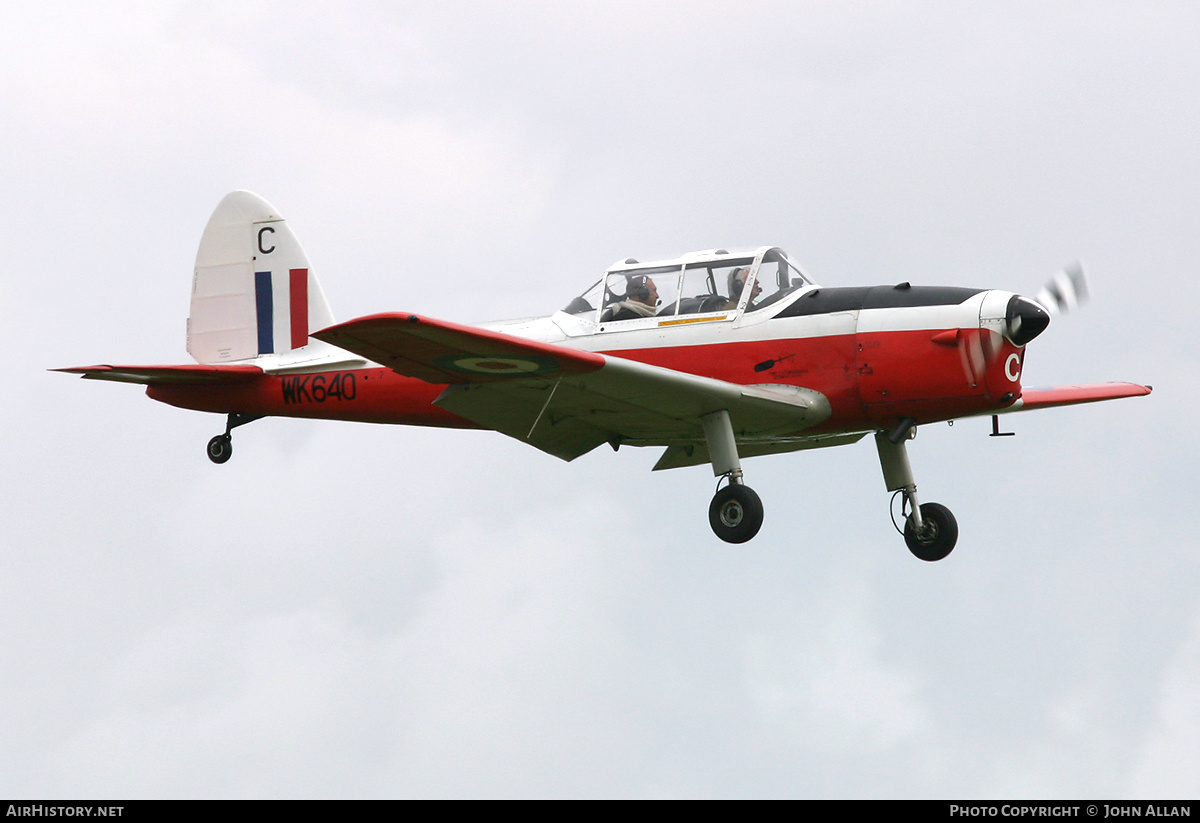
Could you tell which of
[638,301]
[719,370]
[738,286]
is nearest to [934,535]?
[719,370]

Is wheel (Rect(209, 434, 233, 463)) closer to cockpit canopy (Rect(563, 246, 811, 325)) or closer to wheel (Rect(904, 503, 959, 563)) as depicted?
cockpit canopy (Rect(563, 246, 811, 325))

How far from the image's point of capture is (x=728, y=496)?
13.9 meters

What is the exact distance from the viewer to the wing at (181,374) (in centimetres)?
1616

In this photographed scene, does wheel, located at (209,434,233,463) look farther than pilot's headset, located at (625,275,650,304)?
Yes

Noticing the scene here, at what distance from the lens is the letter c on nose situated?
14.0m

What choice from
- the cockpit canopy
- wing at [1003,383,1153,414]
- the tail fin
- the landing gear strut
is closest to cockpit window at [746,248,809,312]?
the cockpit canopy

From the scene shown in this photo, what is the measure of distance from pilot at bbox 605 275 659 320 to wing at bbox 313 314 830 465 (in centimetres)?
101

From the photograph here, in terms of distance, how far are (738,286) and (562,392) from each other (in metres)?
1.99

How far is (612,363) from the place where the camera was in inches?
525

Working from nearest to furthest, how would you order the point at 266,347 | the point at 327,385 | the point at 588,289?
the point at 588,289, the point at 327,385, the point at 266,347

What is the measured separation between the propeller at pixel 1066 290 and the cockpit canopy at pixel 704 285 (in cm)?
217

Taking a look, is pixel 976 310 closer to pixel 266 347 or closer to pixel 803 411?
pixel 803 411
